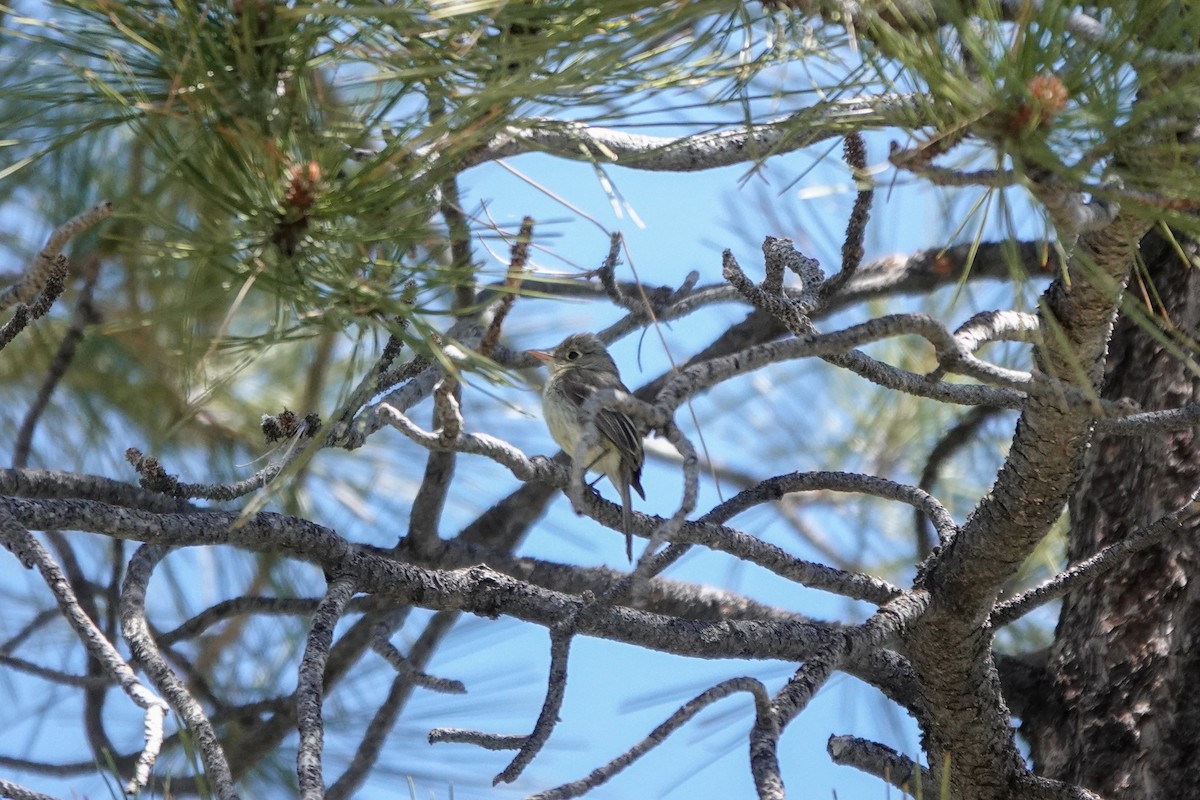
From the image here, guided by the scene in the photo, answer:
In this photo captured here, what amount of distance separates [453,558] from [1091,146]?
182 cm

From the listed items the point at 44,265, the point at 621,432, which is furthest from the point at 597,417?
the point at 44,265

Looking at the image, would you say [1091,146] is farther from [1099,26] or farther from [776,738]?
[776,738]

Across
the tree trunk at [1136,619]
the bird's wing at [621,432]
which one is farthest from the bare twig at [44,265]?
the tree trunk at [1136,619]

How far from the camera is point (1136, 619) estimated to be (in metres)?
2.51

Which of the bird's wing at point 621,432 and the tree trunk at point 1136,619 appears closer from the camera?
the tree trunk at point 1136,619

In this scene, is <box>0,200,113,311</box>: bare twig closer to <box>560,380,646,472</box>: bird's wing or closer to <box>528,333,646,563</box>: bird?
<box>528,333,646,563</box>: bird

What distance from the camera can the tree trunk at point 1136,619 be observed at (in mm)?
2381

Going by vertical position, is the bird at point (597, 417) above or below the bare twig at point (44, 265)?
above

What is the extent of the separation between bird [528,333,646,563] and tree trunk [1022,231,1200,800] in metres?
1.01

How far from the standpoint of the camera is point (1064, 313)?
1.75 meters

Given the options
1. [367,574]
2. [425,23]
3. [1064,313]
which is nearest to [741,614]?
[367,574]

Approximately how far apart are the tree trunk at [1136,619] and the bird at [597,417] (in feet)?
3.30

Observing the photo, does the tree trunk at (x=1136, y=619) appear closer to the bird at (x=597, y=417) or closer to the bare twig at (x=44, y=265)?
the bird at (x=597, y=417)

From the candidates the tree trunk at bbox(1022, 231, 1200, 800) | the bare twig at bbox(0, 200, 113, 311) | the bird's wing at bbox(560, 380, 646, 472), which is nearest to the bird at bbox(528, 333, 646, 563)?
the bird's wing at bbox(560, 380, 646, 472)
